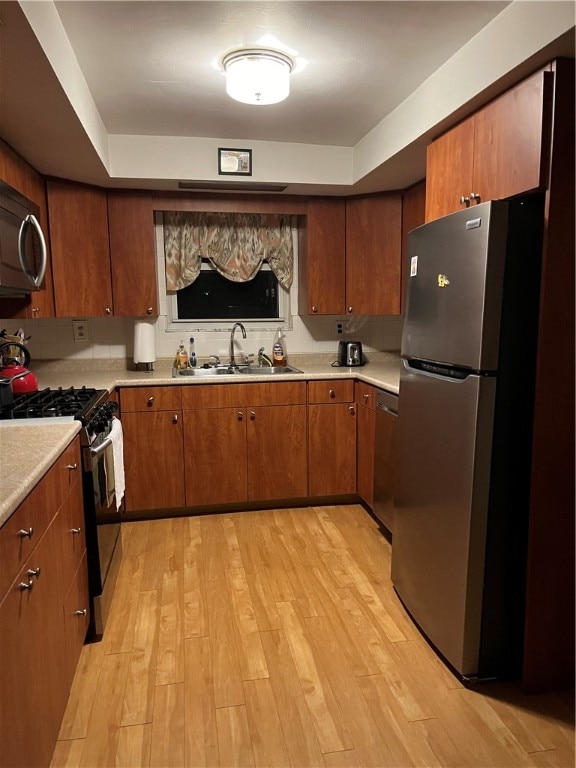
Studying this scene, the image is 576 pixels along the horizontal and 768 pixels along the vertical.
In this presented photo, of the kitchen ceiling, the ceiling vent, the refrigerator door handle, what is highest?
the kitchen ceiling

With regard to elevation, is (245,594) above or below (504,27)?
below

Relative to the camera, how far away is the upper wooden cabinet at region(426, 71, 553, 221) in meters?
1.65

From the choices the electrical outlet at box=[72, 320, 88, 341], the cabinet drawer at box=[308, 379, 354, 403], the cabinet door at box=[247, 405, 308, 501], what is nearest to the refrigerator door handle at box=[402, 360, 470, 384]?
the cabinet drawer at box=[308, 379, 354, 403]

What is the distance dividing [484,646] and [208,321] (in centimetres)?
276

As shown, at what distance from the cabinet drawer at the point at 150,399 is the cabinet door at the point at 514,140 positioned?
204cm

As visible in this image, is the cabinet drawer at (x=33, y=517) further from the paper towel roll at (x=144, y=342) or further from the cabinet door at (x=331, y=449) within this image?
the cabinet door at (x=331, y=449)

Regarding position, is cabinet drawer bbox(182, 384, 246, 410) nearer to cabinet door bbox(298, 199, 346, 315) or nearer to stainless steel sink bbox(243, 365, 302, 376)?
stainless steel sink bbox(243, 365, 302, 376)

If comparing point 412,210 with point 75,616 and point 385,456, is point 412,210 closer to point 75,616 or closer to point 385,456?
point 385,456

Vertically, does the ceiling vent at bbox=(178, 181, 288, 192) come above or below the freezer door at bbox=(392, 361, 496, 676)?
above

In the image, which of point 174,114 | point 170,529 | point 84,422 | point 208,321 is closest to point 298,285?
point 208,321

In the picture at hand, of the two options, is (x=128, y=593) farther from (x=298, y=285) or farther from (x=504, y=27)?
(x=504, y=27)

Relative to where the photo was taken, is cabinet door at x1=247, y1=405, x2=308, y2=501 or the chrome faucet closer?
cabinet door at x1=247, y1=405, x2=308, y2=501

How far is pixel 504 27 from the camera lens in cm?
177

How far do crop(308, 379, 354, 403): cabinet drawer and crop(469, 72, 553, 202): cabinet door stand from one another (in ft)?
5.32
